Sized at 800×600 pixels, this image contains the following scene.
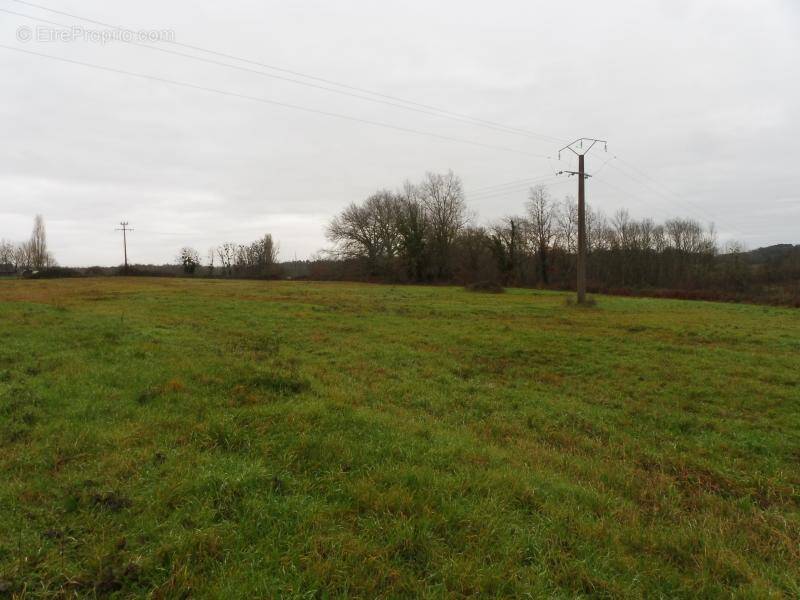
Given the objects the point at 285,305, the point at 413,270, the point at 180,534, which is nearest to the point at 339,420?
the point at 180,534

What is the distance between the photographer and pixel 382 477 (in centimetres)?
441

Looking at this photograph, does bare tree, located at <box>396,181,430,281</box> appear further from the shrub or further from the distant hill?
the distant hill

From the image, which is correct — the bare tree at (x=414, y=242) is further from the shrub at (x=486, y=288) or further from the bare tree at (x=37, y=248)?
the bare tree at (x=37, y=248)

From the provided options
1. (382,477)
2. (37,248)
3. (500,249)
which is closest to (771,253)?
(500,249)

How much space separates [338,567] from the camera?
315 centimetres

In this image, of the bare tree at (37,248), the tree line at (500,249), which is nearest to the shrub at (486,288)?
the tree line at (500,249)

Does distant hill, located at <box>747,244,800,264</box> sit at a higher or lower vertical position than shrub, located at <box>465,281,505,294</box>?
higher

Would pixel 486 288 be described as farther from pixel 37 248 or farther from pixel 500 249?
pixel 37 248

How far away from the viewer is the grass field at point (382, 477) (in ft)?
10.4

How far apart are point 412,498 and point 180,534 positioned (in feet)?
6.49

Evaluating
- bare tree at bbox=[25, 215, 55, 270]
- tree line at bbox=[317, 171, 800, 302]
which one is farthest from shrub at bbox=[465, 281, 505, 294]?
bare tree at bbox=[25, 215, 55, 270]

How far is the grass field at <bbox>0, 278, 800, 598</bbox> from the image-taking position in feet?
10.4

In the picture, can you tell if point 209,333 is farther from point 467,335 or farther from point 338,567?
point 338,567

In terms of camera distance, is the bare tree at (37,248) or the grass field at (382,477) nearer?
the grass field at (382,477)
